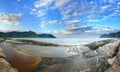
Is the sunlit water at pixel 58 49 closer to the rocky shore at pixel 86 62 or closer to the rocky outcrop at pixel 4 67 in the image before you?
the rocky shore at pixel 86 62

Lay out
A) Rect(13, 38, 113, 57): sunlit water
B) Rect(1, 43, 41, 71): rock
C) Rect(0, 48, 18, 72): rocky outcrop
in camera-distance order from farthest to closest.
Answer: Rect(13, 38, 113, 57): sunlit water < Rect(1, 43, 41, 71): rock < Rect(0, 48, 18, 72): rocky outcrop

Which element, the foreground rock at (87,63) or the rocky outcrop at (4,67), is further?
the foreground rock at (87,63)

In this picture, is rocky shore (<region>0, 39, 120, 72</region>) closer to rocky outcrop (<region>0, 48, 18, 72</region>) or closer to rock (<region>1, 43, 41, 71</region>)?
rocky outcrop (<region>0, 48, 18, 72</region>)

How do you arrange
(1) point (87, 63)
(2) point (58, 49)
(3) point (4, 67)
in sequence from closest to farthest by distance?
(3) point (4, 67) < (1) point (87, 63) < (2) point (58, 49)

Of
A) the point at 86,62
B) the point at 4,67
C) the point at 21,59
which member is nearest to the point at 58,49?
the point at 86,62

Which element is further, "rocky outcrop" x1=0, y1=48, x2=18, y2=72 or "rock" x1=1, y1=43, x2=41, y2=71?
"rock" x1=1, y1=43, x2=41, y2=71

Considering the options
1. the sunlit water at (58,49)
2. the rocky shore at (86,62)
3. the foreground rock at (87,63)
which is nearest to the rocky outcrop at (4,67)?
the rocky shore at (86,62)

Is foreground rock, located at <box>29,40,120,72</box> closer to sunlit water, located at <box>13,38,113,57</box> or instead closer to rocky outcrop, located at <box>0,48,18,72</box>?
sunlit water, located at <box>13,38,113,57</box>

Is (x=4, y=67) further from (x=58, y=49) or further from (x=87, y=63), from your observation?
(x=58, y=49)

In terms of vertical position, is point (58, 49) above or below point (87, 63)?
above

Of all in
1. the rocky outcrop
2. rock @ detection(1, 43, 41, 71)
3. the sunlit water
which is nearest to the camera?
the rocky outcrop

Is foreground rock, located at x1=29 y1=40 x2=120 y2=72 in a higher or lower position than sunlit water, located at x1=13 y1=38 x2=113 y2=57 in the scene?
lower

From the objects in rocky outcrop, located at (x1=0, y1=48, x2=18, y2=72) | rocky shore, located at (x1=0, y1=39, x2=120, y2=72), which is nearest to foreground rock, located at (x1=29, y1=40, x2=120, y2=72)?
rocky shore, located at (x1=0, y1=39, x2=120, y2=72)

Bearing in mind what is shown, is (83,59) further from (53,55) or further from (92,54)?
(53,55)
